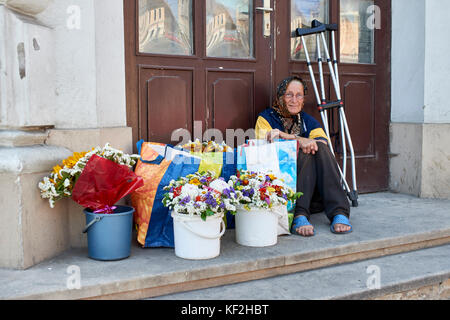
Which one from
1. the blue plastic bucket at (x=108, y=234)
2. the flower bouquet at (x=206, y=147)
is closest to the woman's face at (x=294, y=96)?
the flower bouquet at (x=206, y=147)

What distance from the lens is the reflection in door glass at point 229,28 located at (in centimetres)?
428

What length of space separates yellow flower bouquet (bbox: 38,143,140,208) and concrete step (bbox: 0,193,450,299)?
1.41 ft

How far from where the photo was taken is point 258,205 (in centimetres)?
324

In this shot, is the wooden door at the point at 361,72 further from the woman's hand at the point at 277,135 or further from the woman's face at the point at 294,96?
the woman's hand at the point at 277,135

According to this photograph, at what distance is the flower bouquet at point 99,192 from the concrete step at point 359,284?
20.4 inches

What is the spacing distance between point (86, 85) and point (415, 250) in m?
2.68

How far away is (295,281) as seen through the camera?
3.07 m

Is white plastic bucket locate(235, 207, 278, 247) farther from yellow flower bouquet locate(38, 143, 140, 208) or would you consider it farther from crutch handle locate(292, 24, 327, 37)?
Answer: crutch handle locate(292, 24, 327, 37)

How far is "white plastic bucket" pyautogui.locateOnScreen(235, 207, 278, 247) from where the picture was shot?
11.0 feet
